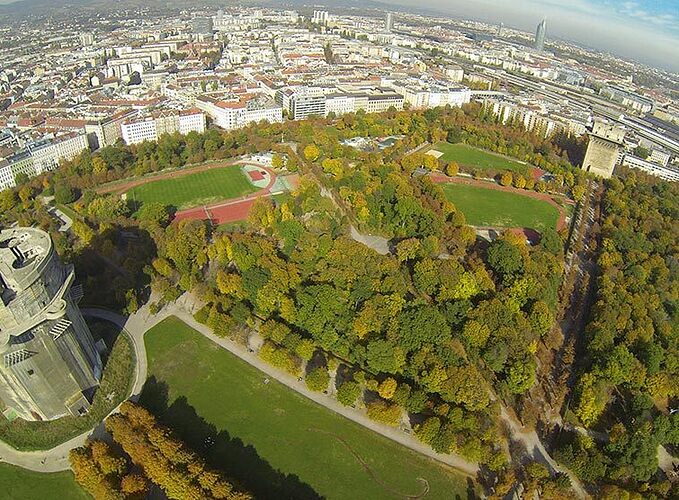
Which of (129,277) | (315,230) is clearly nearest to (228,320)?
(129,277)

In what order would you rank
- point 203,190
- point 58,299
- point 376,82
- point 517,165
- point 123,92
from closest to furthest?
point 58,299
point 203,190
point 517,165
point 123,92
point 376,82

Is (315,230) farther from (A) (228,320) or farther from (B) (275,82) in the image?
(B) (275,82)

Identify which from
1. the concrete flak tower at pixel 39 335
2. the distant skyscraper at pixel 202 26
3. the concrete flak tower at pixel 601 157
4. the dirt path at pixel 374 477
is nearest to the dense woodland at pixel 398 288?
the dirt path at pixel 374 477

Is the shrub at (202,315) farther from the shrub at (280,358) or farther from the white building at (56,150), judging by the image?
the white building at (56,150)

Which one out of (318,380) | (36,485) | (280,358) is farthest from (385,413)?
(36,485)

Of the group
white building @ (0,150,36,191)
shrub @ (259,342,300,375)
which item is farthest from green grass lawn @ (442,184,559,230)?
white building @ (0,150,36,191)

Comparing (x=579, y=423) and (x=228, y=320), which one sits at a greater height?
(x=228, y=320)
